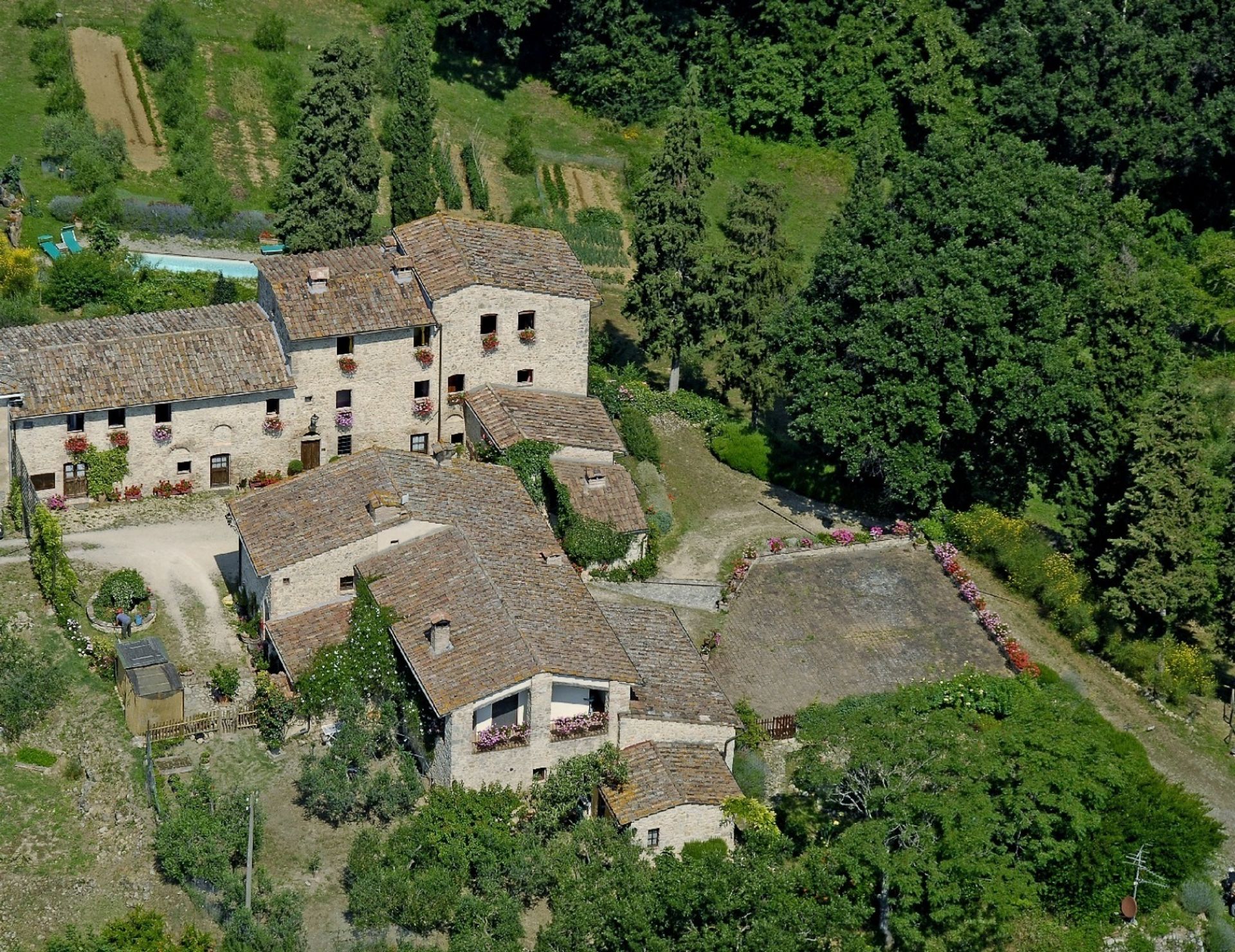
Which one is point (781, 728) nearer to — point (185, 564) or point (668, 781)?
point (668, 781)

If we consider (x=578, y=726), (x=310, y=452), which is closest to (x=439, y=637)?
(x=578, y=726)

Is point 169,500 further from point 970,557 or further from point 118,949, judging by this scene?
point 970,557

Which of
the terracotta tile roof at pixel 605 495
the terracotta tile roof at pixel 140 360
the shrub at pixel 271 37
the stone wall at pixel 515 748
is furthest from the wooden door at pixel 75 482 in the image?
the shrub at pixel 271 37

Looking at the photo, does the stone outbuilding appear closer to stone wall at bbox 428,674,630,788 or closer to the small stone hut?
stone wall at bbox 428,674,630,788

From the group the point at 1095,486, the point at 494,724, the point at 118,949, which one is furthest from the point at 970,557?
the point at 118,949

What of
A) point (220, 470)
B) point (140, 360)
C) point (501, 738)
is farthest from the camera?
point (220, 470)

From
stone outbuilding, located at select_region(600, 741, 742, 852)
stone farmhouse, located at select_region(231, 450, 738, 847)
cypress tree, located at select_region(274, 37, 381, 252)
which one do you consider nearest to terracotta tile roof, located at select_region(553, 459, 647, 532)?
stone farmhouse, located at select_region(231, 450, 738, 847)

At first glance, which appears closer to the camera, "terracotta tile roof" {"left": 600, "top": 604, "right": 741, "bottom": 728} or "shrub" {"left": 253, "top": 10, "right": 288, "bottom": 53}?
"terracotta tile roof" {"left": 600, "top": 604, "right": 741, "bottom": 728}
